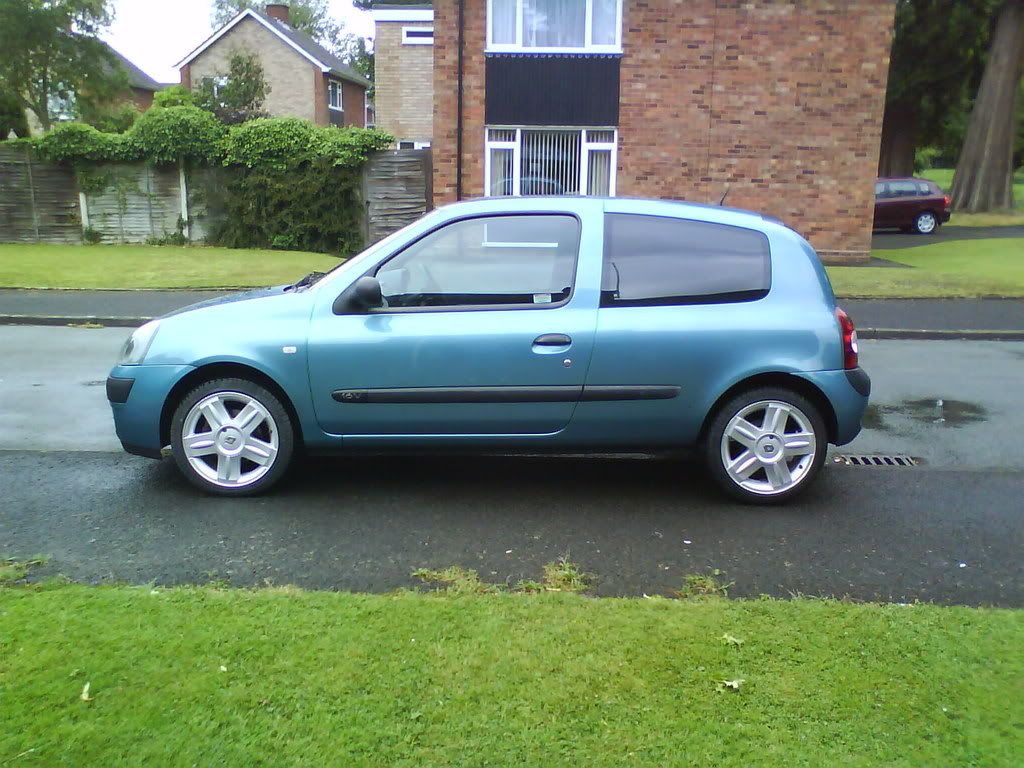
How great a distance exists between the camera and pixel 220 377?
18.1ft

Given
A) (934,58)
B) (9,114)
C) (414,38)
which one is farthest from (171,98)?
(934,58)

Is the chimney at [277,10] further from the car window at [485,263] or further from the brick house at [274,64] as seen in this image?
the car window at [485,263]

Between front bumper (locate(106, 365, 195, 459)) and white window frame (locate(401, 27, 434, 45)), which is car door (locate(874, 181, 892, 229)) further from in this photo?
front bumper (locate(106, 365, 195, 459))

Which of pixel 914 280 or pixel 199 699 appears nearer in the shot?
pixel 199 699

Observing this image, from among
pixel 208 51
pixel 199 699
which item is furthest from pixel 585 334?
pixel 208 51

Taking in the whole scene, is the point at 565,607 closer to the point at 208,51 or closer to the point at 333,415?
the point at 333,415

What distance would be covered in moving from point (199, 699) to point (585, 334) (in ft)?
9.50

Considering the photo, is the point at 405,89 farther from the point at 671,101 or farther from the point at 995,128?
the point at 995,128

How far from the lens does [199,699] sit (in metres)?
3.16

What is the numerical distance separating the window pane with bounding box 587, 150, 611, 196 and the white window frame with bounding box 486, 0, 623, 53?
207 cm

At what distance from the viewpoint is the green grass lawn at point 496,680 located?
2.92 metres

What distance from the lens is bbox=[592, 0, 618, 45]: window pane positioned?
20.2 meters

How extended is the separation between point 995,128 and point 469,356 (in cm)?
3785

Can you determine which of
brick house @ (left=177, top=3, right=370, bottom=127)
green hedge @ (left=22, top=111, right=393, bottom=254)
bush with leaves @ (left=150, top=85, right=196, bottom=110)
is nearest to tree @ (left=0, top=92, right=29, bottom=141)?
brick house @ (left=177, top=3, right=370, bottom=127)
